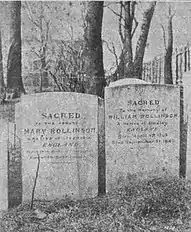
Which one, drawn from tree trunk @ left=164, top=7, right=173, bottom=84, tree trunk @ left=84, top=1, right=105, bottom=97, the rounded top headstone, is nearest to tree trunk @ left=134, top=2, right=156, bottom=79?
the rounded top headstone

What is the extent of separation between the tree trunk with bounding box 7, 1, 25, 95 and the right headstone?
93cm

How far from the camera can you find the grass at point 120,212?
10.1 feet

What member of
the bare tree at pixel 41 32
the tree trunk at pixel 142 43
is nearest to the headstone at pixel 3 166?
the bare tree at pixel 41 32

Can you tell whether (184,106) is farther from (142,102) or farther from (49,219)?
(49,219)

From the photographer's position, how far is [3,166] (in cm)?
344

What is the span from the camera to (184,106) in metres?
4.11

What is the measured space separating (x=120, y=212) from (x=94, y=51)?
1.81 m

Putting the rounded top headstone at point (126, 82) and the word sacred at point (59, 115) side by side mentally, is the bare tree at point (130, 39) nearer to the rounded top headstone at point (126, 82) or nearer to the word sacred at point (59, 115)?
the rounded top headstone at point (126, 82)

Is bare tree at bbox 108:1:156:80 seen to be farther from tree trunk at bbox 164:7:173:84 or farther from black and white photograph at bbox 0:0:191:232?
tree trunk at bbox 164:7:173:84

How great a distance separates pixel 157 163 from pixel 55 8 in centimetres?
199

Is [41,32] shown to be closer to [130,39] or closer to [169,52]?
[130,39]

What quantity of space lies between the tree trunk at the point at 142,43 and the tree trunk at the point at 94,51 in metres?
0.40

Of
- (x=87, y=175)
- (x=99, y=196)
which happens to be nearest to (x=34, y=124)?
(x=87, y=175)

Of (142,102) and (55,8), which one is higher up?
(55,8)
